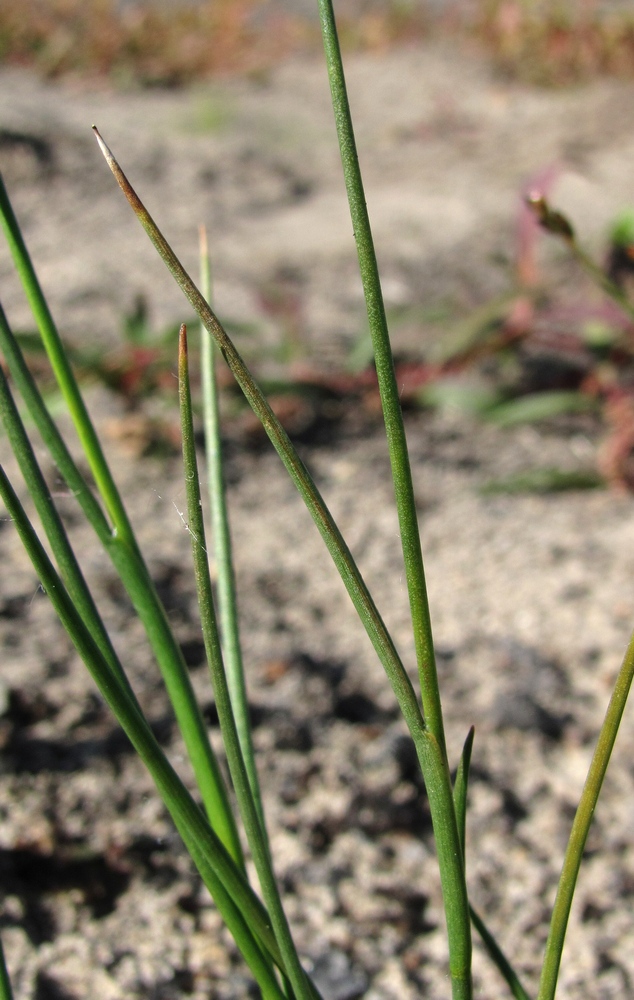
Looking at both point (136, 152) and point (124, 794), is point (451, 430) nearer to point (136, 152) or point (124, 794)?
point (124, 794)

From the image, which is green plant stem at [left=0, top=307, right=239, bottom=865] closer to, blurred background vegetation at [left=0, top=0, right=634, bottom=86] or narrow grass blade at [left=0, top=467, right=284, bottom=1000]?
narrow grass blade at [left=0, top=467, right=284, bottom=1000]

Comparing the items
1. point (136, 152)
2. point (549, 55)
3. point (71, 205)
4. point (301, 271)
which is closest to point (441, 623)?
point (301, 271)

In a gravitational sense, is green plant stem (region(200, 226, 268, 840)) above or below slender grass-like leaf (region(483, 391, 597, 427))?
below

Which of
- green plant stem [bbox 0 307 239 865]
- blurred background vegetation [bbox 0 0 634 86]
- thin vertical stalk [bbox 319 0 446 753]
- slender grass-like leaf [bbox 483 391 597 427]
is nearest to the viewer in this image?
thin vertical stalk [bbox 319 0 446 753]

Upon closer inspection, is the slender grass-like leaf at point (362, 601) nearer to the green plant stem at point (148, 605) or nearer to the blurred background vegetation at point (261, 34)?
the green plant stem at point (148, 605)

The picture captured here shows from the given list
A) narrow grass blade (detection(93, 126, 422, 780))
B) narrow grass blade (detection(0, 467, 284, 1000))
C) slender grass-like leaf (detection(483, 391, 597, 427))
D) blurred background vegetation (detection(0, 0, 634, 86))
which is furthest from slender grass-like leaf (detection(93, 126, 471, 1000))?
blurred background vegetation (detection(0, 0, 634, 86))

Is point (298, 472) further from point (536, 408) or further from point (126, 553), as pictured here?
point (536, 408)

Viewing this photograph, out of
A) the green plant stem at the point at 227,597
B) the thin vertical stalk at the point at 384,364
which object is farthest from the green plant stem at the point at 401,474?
the green plant stem at the point at 227,597
